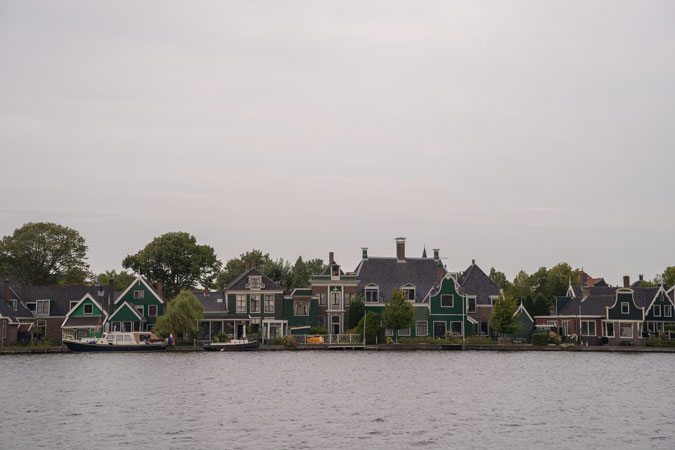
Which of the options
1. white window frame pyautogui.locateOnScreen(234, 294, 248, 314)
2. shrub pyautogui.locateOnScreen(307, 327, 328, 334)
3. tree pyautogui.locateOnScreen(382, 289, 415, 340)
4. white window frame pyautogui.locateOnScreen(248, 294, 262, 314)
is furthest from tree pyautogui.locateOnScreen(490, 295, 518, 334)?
white window frame pyautogui.locateOnScreen(234, 294, 248, 314)

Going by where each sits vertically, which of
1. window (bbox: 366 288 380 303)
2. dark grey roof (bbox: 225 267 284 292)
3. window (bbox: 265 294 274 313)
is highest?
dark grey roof (bbox: 225 267 284 292)

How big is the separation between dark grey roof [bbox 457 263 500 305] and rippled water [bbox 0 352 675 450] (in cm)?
2389

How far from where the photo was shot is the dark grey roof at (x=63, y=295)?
9762cm

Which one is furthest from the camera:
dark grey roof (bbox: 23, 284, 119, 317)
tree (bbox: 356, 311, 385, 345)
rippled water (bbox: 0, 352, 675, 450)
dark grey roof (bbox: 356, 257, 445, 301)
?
dark grey roof (bbox: 356, 257, 445, 301)

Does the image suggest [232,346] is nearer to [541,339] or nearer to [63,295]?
[63,295]

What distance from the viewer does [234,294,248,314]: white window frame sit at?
317ft

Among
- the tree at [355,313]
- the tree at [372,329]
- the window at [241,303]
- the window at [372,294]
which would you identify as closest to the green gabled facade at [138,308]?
the window at [241,303]

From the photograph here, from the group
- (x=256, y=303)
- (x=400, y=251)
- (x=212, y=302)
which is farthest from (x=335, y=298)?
(x=212, y=302)

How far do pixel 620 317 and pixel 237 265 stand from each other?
6384cm

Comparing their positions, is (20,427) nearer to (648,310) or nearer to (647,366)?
(647,366)

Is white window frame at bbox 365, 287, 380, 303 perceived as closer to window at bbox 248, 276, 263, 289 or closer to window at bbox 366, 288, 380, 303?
window at bbox 366, 288, 380, 303

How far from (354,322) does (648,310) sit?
33438mm

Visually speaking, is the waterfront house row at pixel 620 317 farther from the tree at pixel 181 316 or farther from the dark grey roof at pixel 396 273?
the tree at pixel 181 316

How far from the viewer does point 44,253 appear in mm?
117750
